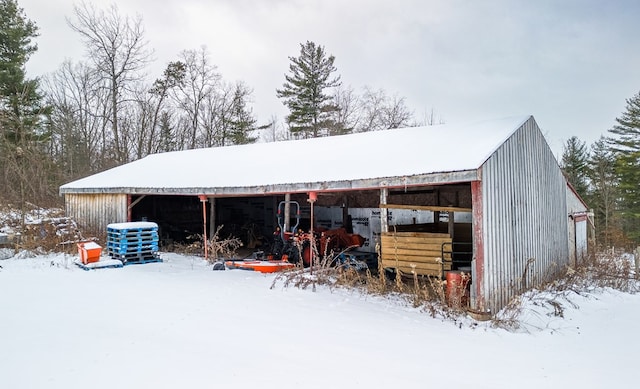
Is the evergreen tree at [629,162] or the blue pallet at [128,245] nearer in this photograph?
the blue pallet at [128,245]

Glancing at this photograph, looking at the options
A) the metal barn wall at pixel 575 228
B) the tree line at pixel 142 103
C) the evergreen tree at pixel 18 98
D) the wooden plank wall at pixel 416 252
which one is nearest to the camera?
the wooden plank wall at pixel 416 252

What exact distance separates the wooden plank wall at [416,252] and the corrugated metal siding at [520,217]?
1039 mm

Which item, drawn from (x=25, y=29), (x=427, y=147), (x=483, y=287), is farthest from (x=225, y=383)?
(x=25, y=29)

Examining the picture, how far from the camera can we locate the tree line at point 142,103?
21547mm

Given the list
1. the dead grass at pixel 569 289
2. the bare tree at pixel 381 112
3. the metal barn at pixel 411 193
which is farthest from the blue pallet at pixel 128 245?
the bare tree at pixel 381 112

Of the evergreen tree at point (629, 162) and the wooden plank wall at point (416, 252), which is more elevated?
the evergreen tree at point (629, 162)

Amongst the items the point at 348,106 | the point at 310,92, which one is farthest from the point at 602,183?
the point at 310,92

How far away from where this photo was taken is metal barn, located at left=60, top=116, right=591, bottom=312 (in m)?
7.12

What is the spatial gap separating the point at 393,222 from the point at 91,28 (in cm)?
2401

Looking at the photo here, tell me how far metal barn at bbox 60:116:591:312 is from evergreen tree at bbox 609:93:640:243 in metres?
12.7

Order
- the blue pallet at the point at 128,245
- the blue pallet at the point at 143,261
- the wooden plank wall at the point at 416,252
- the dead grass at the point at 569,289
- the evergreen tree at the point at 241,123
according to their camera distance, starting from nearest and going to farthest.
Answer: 1. the dead grass at the point at 569,289
2. the wooden plank wall at the point at 416,252
3. the blue pallet at the point at 128,245
4. the blue pallet at the point at 143,261
5. the evergreen tree at the point at 241,123

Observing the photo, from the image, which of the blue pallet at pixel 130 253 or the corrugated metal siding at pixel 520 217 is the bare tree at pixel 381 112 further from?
the blue pallet at pixel 130 253

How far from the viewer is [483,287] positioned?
6.70 metres

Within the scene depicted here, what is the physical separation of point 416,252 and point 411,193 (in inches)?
176
